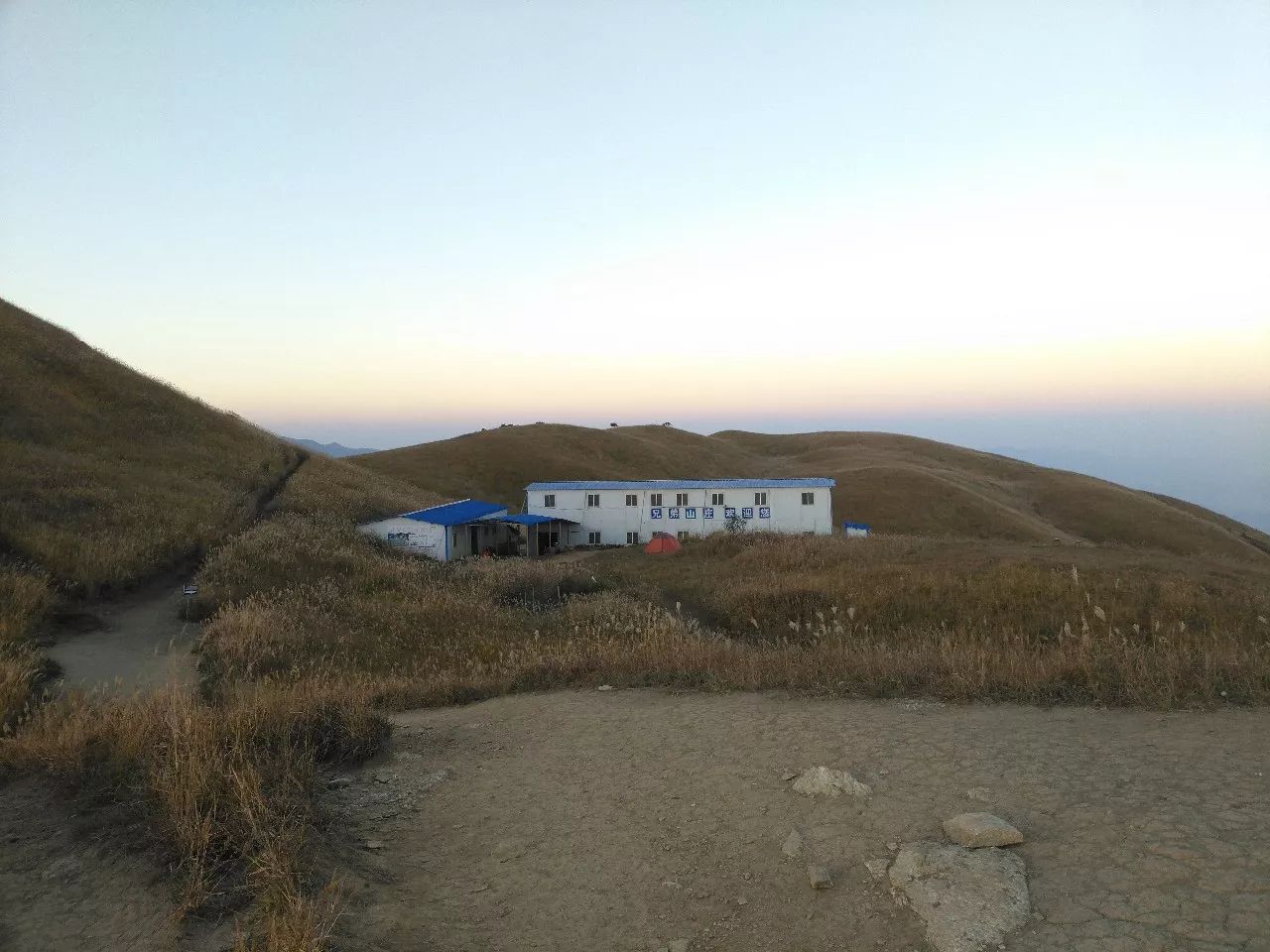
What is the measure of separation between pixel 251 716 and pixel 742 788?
4.09 meters

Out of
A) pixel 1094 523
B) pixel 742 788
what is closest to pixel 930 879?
pixel 742 788

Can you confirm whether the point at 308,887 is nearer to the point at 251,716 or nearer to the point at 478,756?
the point at 251,716

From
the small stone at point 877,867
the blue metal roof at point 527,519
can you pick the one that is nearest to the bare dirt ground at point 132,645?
the small stone at point 877,867

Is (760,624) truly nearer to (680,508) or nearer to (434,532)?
(434,532)

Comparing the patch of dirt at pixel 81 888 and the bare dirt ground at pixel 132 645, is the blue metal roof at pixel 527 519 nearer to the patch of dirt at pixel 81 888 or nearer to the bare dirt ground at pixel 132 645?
the bare dirt ground at pixel 132 645

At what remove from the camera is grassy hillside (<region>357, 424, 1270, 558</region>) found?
54.8 meters

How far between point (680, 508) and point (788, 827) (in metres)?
36.5

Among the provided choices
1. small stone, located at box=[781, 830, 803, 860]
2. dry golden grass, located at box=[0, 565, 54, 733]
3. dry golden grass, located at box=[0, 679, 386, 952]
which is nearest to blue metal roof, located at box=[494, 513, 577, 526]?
dry golden grass, located at box=[0, 565, 54, 733]

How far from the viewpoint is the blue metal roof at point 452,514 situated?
1319 inches

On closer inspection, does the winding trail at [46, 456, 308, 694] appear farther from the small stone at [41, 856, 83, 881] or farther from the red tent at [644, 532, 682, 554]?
the red tent at [644, 532, 682, 554]

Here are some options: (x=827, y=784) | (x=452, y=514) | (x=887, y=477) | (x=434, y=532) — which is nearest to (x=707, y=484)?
(x=452, y=514)

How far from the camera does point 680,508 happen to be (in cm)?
4159

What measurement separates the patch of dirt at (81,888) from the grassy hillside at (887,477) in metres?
52.5

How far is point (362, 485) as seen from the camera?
139 feet
